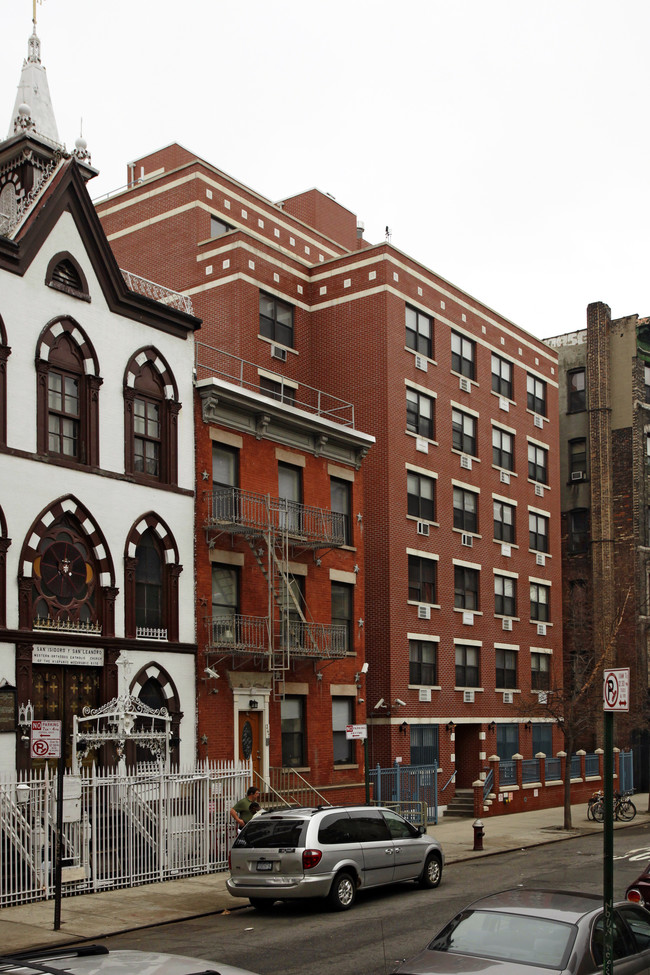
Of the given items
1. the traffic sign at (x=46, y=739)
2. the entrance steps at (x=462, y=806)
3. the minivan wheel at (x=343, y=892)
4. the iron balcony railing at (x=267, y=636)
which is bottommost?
the entrance steps at (x=462, y=806)

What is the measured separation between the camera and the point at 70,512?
2433 cm

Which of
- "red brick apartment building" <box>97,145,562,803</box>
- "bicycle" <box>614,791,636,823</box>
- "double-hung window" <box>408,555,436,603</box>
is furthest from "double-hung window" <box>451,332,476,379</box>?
"bicycle" <box>614,791,636,823</box>

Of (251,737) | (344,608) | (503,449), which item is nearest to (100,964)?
(251,737)

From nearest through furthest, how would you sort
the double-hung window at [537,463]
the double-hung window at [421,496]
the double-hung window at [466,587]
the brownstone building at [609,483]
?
the double-hung window at [421,496] → the double-hung window at [466,587] → the double-hung window at [537,463] → the brownstone building at [609,483]

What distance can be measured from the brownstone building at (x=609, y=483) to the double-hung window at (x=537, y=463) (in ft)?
19.4

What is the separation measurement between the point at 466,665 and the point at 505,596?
14.4 feet

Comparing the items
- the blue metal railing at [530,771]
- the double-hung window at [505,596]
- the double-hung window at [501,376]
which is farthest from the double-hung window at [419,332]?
the blue metal railing at [530,771]

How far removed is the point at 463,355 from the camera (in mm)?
→ 42312

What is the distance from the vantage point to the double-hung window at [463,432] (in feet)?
135

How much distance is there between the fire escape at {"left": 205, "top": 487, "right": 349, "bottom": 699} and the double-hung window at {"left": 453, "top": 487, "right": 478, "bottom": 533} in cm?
968

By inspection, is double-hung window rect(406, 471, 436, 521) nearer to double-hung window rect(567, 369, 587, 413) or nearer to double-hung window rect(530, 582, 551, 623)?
double-hung window rect(530, 582, 551, 623)

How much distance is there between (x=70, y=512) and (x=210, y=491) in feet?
15.3

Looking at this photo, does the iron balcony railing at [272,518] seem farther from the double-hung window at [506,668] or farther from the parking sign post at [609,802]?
the parking sign post at [609,802]

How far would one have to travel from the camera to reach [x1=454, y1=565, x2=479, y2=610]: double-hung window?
40562 mm
